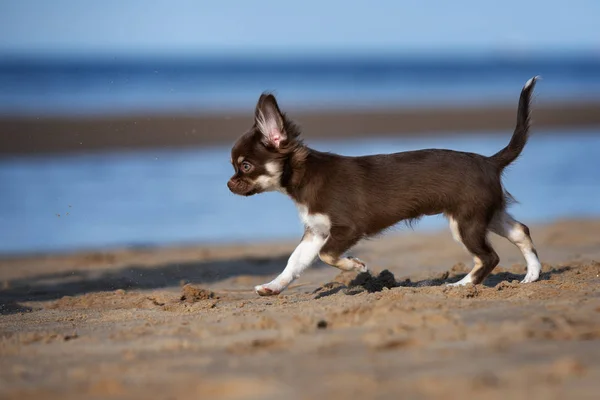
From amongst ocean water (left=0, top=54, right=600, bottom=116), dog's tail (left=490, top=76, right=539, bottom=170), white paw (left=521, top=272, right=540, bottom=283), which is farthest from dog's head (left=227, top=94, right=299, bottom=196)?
ocean water (left=0, top=54, right=600, bottom=116)

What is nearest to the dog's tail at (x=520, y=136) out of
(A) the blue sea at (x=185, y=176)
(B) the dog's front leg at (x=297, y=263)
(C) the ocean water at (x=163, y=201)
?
(B) the dog's front leg at (x=297, y=263)

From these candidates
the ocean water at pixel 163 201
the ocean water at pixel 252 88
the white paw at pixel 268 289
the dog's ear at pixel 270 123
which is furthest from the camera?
the ocean water at pixel 252 88

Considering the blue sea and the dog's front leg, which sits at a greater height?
the blue sea

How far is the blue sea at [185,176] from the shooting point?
1193 cm

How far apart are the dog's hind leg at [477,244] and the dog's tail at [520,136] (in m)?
0.57

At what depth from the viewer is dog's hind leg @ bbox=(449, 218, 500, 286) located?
21.4 feet

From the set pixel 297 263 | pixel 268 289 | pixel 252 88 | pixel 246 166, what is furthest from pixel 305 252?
pixel 252 88

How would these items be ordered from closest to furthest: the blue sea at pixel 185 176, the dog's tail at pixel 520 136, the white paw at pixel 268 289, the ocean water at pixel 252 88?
the white paw at pixel 268 289 → the dog's tail at pixel 520 136 → the blue sea at pixel 185 176 → the ocean water at pixel 252 88

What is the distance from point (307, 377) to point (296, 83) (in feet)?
139

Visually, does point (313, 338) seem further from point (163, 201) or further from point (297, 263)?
point (163, 201)

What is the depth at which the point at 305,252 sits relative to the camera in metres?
6.60

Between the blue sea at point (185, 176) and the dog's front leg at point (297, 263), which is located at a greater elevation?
the blue sea at point (185, 176)

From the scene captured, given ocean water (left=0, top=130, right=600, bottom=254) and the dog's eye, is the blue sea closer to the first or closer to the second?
ocean water (left=0, top=130, right=600, bottom=254)

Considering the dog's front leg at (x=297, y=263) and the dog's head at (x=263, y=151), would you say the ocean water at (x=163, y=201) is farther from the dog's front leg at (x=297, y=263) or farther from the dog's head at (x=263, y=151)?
the dog's front leg at (x=297, y=263)
